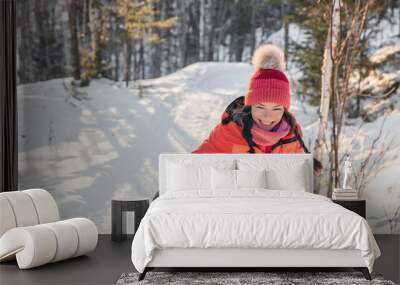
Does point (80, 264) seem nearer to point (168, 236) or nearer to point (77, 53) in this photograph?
point (168, 236)

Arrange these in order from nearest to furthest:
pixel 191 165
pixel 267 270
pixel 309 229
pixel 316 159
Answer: pixel 309 229, pixel 267 270, pixel 191 165, pixel 316 159

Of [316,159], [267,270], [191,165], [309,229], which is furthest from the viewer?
[316,159]

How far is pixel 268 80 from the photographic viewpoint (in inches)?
297

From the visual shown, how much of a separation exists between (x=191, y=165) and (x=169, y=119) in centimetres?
82

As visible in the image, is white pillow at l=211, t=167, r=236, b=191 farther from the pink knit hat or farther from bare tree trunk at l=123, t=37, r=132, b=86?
bare tree trunk at l=123, t=37, r=132, b=86

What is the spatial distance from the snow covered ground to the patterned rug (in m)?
2.38

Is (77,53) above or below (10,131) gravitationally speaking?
above

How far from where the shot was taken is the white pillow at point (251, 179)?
22.0 ft

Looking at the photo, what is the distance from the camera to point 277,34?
24.8ft

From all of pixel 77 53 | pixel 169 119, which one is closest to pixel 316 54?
pixel 169 119

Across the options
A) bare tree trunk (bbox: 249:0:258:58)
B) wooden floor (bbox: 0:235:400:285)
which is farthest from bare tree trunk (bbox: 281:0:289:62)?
wooden floor (bbox: 0:235:400:285)

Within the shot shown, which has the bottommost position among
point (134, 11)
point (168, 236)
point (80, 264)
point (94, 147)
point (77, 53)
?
point (80, 264)

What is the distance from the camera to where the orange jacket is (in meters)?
7.46

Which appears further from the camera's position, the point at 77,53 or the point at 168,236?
the point at 77,53
